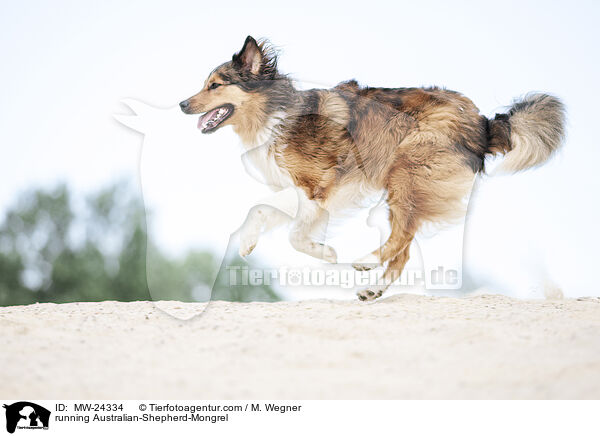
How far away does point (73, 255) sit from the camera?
19359mm

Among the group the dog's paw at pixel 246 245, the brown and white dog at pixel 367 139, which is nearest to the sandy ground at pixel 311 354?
the dog's paw at pixel 246 245

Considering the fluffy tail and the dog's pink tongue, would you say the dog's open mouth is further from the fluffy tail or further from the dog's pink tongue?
the fluffy tail

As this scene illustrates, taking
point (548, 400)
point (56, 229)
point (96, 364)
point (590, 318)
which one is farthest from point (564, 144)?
point (56, 229)

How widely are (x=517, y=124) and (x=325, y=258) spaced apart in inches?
91.9

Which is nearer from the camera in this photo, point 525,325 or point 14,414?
point 14,414

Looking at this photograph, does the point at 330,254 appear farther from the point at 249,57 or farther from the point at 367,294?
the point at 249,57

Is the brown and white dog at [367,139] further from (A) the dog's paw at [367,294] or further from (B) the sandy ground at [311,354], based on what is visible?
(B) the sandy ground at [311,354]

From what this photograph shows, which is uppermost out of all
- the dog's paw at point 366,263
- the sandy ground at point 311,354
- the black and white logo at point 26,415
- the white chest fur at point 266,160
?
the white chest fur at point 266,160

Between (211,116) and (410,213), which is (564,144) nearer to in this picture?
(410,213)

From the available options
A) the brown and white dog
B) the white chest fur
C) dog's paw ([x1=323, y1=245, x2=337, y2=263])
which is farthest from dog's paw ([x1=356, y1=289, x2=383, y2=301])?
the white chest fur

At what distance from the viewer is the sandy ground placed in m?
2.77

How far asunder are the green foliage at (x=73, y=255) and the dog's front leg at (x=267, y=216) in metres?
12.3

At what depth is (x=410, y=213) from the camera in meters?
5.60

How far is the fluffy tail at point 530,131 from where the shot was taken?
5.77m
